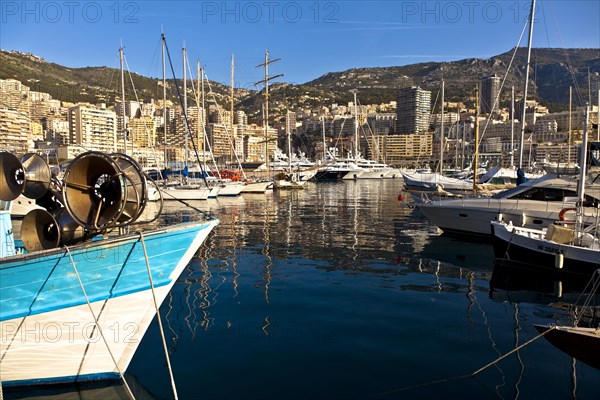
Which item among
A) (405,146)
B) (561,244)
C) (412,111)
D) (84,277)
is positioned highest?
(412,111)

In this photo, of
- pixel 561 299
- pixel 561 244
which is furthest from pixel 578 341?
pixel 561 244

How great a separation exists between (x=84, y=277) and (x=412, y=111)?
188 m

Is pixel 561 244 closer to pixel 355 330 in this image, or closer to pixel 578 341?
pixel 578 341

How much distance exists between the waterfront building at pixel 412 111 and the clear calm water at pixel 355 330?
568 feet

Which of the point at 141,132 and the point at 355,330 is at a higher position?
the point at 141,132

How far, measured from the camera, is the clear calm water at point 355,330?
5.30 metres

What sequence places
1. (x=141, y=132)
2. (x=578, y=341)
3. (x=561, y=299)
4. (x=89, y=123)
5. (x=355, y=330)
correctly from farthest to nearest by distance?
(x=141, y=132) → (x=89, y=123) → (x=561, y=299) → (x=355, y=330) → (x=578, y=341)

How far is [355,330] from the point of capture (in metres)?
7.05

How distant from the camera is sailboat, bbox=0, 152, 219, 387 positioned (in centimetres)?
506

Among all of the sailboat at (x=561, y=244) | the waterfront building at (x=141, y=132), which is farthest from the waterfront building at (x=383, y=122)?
the sailboat at (x=561, y=244)

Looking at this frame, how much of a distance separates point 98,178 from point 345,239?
11214mm

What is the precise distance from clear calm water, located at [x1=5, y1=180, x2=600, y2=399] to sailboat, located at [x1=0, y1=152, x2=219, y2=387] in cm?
78

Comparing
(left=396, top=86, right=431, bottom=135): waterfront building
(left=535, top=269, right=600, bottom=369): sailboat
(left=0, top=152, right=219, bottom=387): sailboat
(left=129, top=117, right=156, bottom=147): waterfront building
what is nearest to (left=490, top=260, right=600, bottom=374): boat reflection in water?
(left=535, top=269, right=600, bottom=369): sailboat

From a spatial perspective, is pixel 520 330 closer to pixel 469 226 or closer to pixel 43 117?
pixel 469 226
